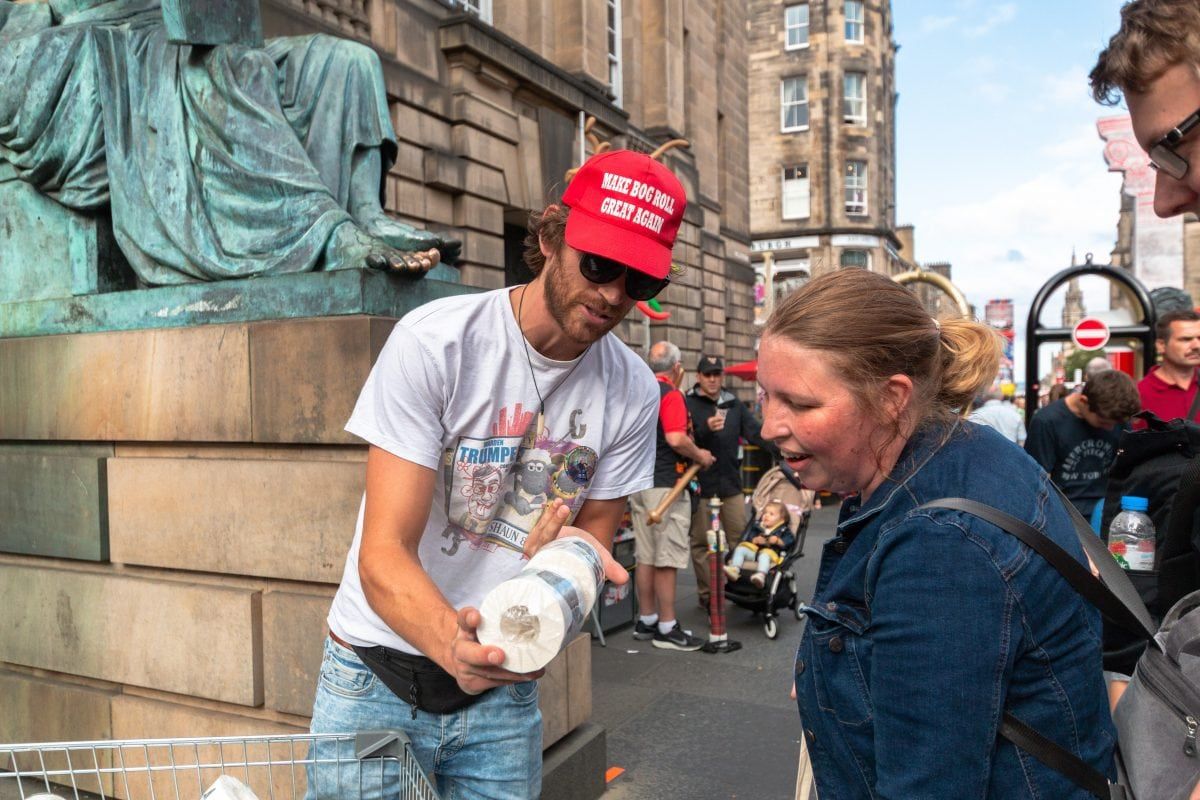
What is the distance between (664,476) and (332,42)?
3993mm

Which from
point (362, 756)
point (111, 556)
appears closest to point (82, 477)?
point (111, 556)

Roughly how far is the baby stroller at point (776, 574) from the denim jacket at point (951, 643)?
517 centimetres

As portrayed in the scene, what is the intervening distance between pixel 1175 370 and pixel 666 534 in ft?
11.8

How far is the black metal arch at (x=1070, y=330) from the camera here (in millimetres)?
7832

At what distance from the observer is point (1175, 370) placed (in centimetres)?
554

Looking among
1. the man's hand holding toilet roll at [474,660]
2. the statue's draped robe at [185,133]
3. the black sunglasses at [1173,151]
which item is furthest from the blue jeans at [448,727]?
the statue's draped robe at [185,133]

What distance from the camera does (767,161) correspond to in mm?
42625

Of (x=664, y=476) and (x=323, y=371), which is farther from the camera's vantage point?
(x=664, y=476)

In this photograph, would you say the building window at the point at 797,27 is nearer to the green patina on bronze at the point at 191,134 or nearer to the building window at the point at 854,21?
the building window at the point at 854,21

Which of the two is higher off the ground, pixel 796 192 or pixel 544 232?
pixel 796 192

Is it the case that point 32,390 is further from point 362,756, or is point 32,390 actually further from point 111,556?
point 362,756

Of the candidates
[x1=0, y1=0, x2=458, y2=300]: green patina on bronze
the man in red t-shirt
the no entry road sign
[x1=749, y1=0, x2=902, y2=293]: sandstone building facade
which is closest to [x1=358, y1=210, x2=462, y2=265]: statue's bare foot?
[x1=0, y1=0, x2=458, y2=300]: green patina on bronze

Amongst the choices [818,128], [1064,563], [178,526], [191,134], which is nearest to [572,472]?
[1064,563]

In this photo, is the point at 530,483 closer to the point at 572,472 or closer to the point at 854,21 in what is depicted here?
the point at 572,472
